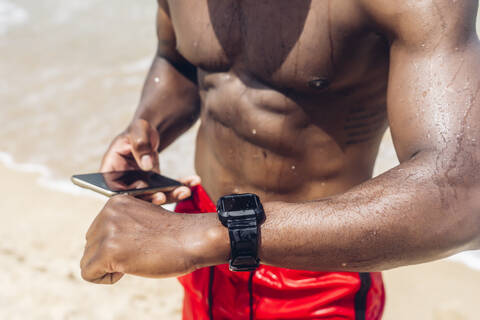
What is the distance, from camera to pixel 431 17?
1116mm

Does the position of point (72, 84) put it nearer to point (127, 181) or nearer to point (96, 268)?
point (127, 181)

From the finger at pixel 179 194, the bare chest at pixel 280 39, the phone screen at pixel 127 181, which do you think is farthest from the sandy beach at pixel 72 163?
the bare chest at pixel 280 39

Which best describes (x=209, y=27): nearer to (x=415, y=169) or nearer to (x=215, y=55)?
(x=215, y=55)

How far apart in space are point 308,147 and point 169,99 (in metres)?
0.72

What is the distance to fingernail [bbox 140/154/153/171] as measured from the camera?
5.47 ft

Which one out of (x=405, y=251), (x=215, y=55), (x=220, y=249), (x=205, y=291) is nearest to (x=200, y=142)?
(x=215, y=55)

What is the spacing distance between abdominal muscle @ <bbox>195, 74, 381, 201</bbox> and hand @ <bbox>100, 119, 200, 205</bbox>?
195mm

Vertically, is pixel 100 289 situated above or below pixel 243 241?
below

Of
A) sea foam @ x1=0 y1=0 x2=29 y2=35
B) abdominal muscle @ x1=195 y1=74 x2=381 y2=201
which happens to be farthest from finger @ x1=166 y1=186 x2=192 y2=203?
sea foam @ x1=0 y1=0 x2=29 y2=35

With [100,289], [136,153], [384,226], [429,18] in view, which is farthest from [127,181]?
[100,289]

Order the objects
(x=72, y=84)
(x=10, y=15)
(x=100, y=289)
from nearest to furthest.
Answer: (x=100, y=289)
(x=72, y=84)
(x=10, y=15)

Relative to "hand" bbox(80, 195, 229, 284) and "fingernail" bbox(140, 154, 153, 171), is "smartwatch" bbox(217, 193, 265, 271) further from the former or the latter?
"fingernail" bbox(140, 154, 153, 171)

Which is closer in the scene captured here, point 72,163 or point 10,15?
point 72,163

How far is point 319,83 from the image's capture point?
4.82ft
